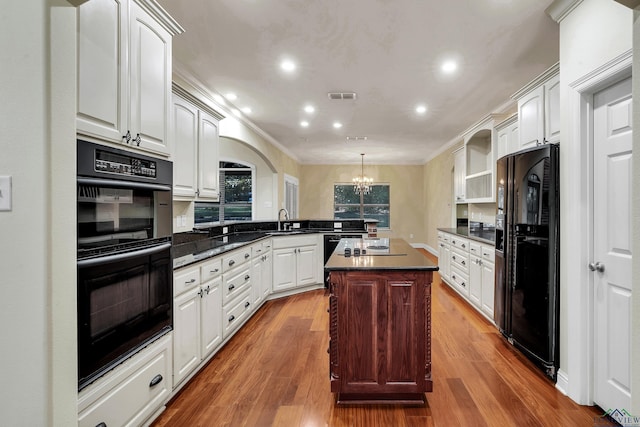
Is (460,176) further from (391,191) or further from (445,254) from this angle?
(391,191)

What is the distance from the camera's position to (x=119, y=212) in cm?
150

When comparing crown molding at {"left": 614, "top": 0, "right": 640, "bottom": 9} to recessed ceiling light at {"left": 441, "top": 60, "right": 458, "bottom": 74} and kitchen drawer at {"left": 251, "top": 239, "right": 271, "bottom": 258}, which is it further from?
kitchen drawer at {"left": 251, "top": 239, "right": 271, "bottom": 258}

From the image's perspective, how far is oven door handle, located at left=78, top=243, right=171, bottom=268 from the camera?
→ 4.27ft

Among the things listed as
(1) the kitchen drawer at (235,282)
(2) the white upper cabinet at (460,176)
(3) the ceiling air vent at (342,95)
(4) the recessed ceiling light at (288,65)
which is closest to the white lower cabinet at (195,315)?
(1) the kitchen drawer at (235,282)

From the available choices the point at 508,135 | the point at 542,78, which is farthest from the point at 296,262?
the point at 542,78

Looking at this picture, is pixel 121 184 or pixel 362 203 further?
pixel 362 203

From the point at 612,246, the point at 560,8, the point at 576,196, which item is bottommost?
the point at 612,246

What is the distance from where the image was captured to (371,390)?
2.01m

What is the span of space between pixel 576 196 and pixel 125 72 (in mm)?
2803

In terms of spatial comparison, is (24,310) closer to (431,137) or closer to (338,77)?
(338,77)

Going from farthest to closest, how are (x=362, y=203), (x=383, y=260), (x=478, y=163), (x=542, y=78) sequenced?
(x=362, y=203), (x=478, y=163), (x=542, y=78), (x=383, y=260)

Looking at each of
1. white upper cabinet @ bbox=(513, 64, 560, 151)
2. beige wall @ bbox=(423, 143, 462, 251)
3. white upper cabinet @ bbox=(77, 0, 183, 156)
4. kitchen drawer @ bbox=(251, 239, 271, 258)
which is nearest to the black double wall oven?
white upper cabinet @ bbox=(77, 0, 183, 156)

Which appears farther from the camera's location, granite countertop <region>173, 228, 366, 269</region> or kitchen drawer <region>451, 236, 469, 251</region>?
kitchen drawer <region>451, 236, 469, 251</region>

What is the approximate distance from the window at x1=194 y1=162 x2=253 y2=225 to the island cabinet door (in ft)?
18.5
